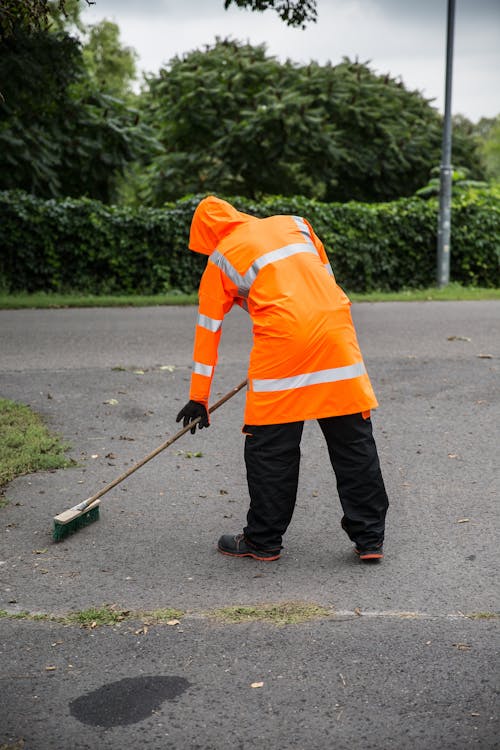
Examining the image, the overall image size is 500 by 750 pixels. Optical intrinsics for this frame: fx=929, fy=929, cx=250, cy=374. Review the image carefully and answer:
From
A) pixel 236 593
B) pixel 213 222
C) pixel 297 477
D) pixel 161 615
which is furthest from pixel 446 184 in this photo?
pixel 161 615

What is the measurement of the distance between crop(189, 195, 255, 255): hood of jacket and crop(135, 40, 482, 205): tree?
18.6m

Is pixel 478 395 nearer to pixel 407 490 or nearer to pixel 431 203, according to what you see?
pixel 407 490

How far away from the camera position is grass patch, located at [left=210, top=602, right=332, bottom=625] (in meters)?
3.73

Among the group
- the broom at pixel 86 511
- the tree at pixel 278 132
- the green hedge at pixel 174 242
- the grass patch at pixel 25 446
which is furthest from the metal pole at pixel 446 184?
the broom at pixel 86 511

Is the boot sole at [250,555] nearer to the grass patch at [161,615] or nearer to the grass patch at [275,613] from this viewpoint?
the grass patch at [275,613]

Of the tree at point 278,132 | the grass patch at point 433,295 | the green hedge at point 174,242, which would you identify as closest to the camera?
the green hedge at point 174,242

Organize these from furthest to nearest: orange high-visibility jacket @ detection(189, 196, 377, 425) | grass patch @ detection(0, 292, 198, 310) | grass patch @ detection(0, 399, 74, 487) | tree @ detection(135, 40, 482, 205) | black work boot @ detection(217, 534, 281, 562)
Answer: tree @ detection(135, 40, 482, 205) < grass patch @ detection(0, 292, 198, 310) < grass patch @ detection(0, 399, 74, 487) < black work boot @ detection(217, 534, 281, 562) < orange high-visibility jacket @ detection(189, 196, 377, 425)

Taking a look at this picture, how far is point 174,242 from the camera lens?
573 inches

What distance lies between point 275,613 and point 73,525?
54.5 inches

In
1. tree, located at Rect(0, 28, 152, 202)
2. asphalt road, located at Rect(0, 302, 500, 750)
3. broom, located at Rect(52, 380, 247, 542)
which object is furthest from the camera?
tree, located at Rect(0, 28, 152, 202)

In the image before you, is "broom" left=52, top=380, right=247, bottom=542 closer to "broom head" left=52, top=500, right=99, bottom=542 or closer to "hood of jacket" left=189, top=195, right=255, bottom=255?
"broom head" left=52, top=500, right=99, bottom=542

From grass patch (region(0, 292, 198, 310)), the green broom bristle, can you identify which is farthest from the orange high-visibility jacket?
grass patch (region(0, 292, 198, 310))

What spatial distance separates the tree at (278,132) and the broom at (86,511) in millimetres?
18635

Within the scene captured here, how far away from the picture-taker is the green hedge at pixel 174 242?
46.0ft
